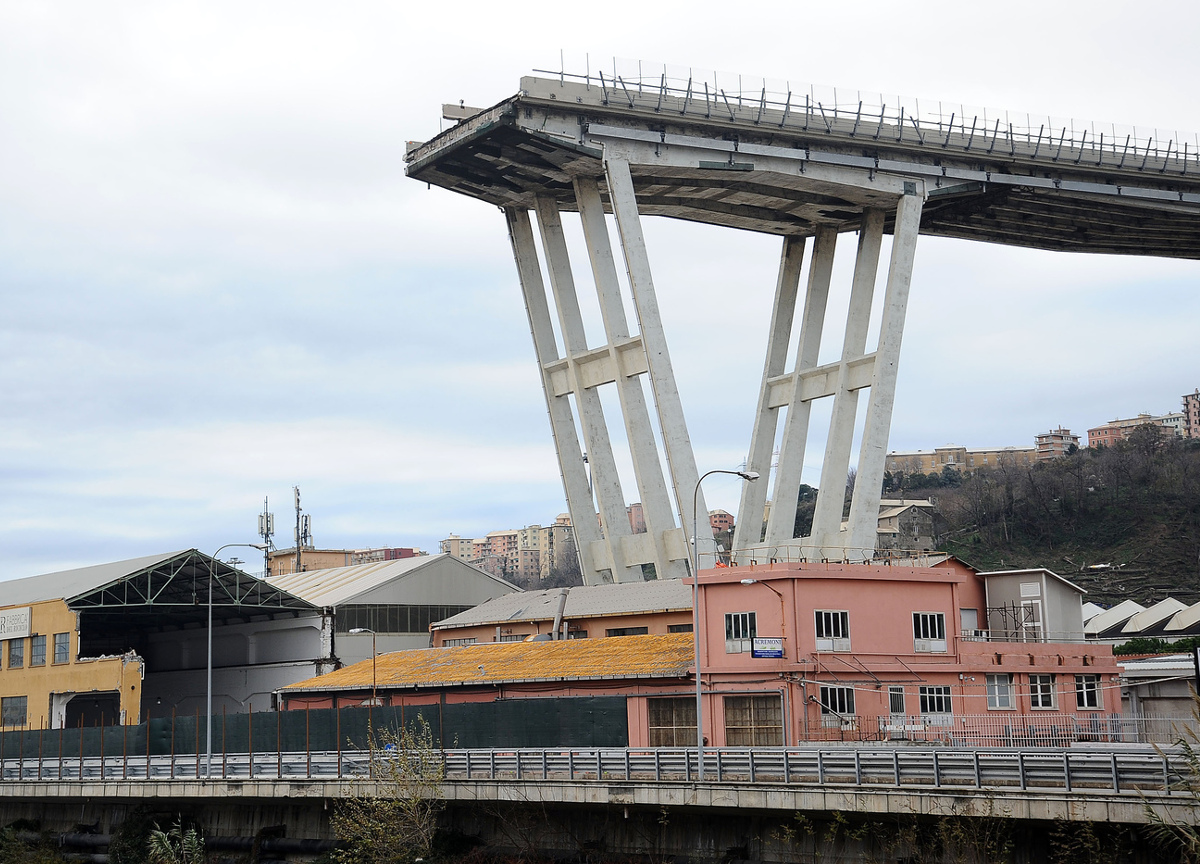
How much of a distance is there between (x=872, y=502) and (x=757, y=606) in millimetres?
25152

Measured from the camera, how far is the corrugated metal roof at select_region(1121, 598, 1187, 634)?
97062 mm

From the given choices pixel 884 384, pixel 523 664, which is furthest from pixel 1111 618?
pixel 523 664

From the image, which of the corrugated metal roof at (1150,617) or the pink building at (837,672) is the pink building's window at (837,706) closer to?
the pink building at (837,672)

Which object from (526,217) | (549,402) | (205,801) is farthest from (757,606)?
(526,217)

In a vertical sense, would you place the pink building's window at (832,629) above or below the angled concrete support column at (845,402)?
below

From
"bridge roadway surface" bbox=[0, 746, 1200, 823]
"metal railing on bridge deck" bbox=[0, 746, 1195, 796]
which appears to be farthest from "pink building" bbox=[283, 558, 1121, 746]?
"bridge roadway surface" bbox=[0, 746, 1200, 823]

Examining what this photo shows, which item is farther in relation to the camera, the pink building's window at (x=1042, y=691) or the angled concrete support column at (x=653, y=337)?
the angled concrete support column at (x=653, y=337)

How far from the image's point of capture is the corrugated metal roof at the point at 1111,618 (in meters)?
101

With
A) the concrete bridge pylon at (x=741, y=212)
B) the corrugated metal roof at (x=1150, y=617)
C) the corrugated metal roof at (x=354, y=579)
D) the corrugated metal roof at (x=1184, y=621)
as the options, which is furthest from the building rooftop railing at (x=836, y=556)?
the corrugated metal roof at (x=1150, y=617)

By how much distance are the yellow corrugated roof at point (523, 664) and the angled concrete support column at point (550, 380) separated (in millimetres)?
9649

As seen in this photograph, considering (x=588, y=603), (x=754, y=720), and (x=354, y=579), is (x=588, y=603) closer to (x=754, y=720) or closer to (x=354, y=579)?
(x=754, y=720)

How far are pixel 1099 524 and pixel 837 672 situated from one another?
4693 inches

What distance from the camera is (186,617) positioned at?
85.9 metres

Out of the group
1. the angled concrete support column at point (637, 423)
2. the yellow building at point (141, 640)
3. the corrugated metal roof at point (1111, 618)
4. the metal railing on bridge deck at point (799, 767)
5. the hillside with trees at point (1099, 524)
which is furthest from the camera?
the hillside with trees at point (1099, 524)
